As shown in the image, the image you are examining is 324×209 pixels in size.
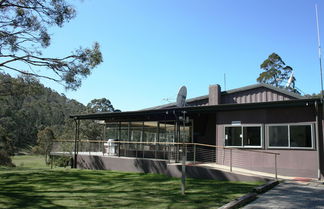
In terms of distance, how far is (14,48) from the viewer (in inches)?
499

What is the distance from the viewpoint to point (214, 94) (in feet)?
64.5

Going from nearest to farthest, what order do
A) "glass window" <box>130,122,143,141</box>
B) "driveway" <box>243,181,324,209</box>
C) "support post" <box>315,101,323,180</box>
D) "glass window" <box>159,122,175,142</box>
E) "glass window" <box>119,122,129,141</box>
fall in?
"driveway" <box>243,181,324,209</box> → "support post" <box>315,101,323,180</box> → "glass window" <box>159,122,175,142</box> → "glass window" <box>130,122,143,141</box> → "glass window" <box>119,122,129,141</box>

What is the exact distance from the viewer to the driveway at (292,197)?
7.78 meters

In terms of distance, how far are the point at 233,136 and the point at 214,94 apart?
5.43 metres

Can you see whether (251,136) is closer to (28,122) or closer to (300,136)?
(300,136)

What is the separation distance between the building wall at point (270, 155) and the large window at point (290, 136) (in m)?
0.21

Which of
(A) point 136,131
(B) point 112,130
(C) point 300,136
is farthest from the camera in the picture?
(B) point 112,130

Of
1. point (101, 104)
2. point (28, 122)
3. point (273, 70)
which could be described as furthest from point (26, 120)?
point (273, 70)

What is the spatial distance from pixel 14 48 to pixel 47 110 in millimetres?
90403

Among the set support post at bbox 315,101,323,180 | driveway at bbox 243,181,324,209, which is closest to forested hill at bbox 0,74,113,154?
support post at bbox 315,101,323,180

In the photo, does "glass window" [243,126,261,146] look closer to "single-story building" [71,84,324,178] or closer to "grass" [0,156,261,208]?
"single-story building" [71,84,324,178]

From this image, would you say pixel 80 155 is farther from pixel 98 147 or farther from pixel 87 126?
pixel 87 126

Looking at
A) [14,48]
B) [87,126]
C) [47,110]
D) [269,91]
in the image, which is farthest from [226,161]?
[47,110]

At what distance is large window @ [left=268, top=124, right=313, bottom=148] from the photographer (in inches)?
498
